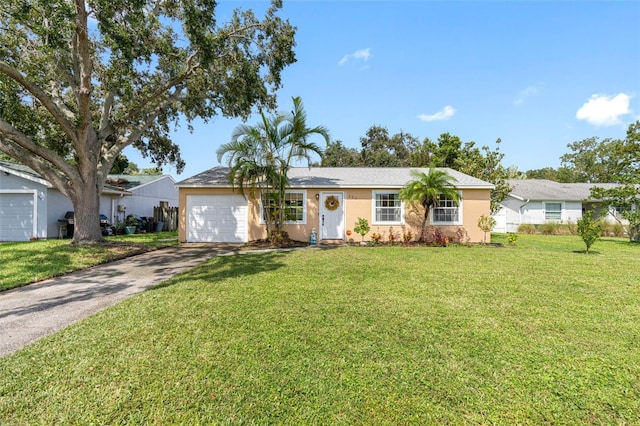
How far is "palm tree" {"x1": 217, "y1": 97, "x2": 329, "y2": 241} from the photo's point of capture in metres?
10.4

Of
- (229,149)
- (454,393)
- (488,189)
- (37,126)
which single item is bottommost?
(454,393)

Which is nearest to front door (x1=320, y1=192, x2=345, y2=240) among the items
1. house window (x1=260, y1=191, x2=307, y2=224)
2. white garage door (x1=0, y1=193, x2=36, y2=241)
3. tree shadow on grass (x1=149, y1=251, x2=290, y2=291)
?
house window (x1=260, y1=191, x2=307, y2=224)

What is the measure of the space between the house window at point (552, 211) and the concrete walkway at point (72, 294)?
74.7 feet

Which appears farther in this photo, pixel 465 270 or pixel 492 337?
pixel 465 270

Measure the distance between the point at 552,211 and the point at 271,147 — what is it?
2087 cm

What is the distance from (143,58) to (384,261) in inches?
403

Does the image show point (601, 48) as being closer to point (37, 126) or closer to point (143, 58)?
point (143, 58)

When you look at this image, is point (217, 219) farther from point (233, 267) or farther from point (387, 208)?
point (387, 208)

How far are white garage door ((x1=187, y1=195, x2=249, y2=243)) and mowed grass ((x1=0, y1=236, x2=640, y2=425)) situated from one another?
6.79 metres

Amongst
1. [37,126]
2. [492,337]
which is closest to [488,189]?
[492,337]

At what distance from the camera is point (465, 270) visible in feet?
23.0

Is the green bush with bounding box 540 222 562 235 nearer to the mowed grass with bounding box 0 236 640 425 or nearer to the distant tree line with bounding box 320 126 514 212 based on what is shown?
the distant tree line with bounding box 320 126 514 212

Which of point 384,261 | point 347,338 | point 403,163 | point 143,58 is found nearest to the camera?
point 347,338

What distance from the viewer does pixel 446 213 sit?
1227cm
